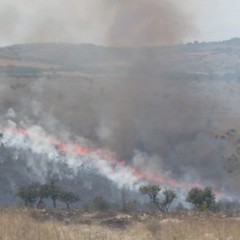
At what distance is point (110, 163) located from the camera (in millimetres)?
90938

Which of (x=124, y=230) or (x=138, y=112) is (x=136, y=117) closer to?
(x=138, y=112)

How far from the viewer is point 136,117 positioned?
103312 mm

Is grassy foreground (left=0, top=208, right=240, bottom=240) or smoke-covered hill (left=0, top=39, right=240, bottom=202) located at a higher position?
smoke-covered hill (left=0, top=39, right=240, bottom=202)

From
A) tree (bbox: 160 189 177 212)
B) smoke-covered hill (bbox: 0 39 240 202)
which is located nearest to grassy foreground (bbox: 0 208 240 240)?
tree (bbox: 160 189 177 212)

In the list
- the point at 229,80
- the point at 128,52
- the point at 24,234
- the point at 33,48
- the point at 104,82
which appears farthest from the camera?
the point at 33,48

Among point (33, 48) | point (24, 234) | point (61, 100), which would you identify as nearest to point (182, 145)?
point (61, 100)

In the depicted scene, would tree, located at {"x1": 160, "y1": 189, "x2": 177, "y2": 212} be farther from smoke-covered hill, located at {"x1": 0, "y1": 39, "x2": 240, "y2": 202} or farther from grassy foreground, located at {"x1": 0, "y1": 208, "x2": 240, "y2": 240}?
smoke-covered hill, located at {"x1": 0, "y1": 39, "x2": 240, "y2": 202}

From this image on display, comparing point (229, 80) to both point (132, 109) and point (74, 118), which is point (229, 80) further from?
point (74, 118)

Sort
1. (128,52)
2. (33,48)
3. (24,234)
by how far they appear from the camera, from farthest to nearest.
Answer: (33,48) < (128,52) < (24,234)

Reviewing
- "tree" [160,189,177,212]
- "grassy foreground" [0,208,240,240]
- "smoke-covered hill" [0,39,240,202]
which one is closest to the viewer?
"grassy foreground" [0,208,240,240]

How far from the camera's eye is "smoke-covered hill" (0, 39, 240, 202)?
8656cm

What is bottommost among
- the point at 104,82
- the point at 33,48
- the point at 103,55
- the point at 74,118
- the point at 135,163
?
the point at 135,163

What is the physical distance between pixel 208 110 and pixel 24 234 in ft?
324

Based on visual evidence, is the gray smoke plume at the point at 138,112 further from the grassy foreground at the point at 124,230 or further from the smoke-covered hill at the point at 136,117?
the grassy foreground at the point at 124,230
